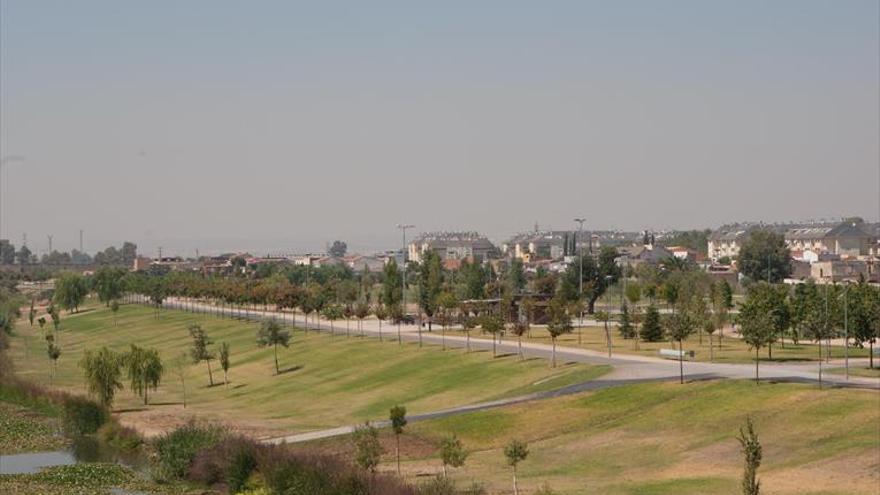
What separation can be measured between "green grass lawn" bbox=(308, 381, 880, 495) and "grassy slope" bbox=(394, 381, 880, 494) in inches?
2.9

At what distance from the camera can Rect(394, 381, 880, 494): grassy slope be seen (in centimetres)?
5791

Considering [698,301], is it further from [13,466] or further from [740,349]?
[13,466]

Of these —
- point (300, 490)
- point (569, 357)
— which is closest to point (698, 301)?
point (569, 357)

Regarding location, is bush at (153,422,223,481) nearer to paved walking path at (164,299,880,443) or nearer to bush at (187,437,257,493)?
bush at (187,437,257,493)

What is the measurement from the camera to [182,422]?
9194cm

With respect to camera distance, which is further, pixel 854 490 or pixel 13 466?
pixel 13 466

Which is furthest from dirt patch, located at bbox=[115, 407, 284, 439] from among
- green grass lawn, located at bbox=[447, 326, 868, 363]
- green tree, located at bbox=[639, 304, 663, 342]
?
green tree, located at bbox=[639, 304, 663, 342]

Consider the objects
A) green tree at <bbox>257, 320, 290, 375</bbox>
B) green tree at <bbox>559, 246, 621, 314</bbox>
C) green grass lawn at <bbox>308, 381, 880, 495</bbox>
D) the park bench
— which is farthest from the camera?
green tree at <bbox>559, 246, 621, 314</bbox>

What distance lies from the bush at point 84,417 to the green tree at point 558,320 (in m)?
35.7

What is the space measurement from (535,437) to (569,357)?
31063 mm

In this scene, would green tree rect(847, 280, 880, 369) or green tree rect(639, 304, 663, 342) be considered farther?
green tree rect(639, 304, 663, 342)

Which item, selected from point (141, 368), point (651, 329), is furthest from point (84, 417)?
point (651, 329)

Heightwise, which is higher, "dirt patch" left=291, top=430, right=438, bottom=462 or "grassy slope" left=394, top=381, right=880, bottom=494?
"grassy slope" left=394, top=381, right=880, bottom=494

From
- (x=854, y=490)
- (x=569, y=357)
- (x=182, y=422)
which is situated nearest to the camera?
(x=854, y=490)
